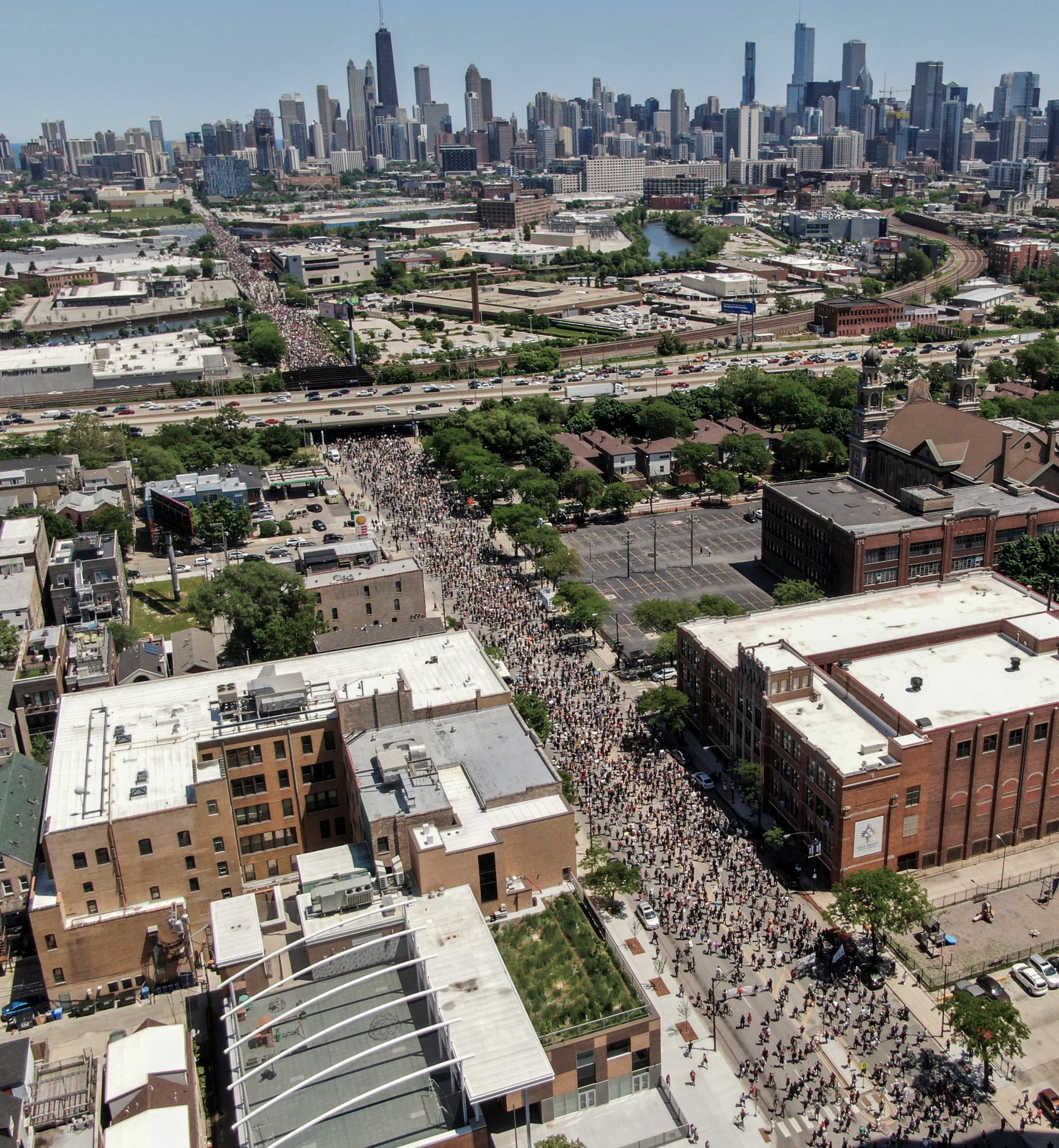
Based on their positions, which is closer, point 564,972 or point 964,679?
point 564,972

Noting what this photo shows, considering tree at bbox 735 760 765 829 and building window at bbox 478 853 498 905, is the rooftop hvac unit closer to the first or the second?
building window at bbox 478 853 498 905

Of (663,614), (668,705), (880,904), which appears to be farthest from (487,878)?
(663,614)

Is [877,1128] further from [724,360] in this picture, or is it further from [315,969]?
[724,360]

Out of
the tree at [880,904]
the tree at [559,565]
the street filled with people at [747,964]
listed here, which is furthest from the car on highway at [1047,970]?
the tree at [559,565]

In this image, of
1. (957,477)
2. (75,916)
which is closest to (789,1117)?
(75,916)

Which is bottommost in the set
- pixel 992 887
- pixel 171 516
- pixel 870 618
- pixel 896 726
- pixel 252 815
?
pixel 992 887

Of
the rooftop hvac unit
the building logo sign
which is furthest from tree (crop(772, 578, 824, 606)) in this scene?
the rooftop hvac unit

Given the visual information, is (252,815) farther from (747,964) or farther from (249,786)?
(747,964)
